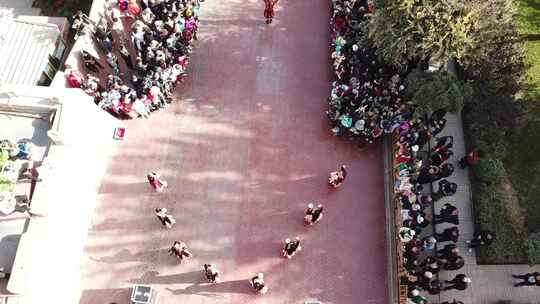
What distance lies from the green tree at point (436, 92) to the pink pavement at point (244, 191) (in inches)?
87.7

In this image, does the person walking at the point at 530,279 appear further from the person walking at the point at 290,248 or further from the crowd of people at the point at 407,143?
the person walking at the point at 290,248

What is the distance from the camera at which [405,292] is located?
40.7 feet

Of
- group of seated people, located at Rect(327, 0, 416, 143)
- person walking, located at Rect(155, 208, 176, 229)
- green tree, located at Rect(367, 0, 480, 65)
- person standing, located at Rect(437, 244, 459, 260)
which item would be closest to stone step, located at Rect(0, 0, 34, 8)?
person walking, located at Rect(155, 208, 176, 229)

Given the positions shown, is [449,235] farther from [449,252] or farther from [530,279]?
[530,279]

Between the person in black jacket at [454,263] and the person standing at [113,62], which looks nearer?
the person in black jacket at [454,263]

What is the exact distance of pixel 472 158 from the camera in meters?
13.9

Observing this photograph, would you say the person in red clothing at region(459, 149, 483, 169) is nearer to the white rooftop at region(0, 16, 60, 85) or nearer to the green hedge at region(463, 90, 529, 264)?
the green hedge at region(463, 90, 529, 264)

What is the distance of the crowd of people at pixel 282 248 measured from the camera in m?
12.5

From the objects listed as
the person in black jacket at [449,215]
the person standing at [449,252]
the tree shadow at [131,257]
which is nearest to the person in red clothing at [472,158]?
the person in black jacket at [449,215]

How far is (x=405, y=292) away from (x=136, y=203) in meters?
8.69

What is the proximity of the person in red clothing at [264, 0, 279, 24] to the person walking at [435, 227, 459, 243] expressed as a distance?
33.3 ft

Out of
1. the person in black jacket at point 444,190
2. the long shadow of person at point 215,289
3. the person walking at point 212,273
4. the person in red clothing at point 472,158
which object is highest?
the person in red clothing at point 472,158

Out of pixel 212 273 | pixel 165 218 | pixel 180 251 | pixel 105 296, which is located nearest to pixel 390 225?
pixel 212 273

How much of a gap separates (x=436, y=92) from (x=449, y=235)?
426 cm
